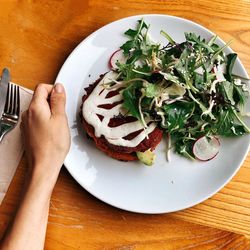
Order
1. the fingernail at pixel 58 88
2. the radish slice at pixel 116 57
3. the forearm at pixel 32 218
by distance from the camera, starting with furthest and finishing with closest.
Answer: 1. the radish slice at pixel 116 57
2. the fingernail at pixel 58 88
3. the forearm at pixel 32 218

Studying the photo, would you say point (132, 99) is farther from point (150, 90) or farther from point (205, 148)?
point (205, 148)

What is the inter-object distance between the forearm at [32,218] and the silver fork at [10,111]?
197 millimetres

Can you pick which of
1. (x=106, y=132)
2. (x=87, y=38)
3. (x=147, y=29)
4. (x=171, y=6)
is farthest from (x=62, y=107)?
(x=171, y=6)

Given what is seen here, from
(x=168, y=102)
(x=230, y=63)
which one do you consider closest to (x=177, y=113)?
(x=168, y=102)

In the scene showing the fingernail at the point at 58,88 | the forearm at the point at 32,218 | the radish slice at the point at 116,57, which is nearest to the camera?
the forearm at the point at 32,218

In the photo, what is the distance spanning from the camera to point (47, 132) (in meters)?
1.56

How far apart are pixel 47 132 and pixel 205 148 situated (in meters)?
0.49

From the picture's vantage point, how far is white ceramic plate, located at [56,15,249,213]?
5.22ft

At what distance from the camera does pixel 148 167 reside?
1636mm

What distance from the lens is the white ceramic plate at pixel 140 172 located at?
1590 mm

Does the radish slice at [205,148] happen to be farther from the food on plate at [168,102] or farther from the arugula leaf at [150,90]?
the arugula leaf at [150,90]

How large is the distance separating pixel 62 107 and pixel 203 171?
484 mm

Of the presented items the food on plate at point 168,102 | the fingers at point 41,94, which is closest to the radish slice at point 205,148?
the food on plate at point 168,102

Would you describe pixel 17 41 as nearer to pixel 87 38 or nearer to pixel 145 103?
pixel 87 38
